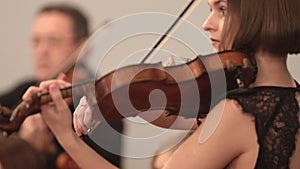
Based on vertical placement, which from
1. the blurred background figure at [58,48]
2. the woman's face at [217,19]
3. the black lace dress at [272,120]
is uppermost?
the woman's face at [217,19]

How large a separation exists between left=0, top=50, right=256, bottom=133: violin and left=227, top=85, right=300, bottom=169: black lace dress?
0.30 feet

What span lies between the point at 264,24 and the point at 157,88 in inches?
10.0

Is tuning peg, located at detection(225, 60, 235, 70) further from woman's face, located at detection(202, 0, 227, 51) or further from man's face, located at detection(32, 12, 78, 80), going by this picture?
man's face, located at detection(32, 12, 78, 80)

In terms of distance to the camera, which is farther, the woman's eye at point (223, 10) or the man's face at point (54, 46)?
the man's face at point (54, 46)

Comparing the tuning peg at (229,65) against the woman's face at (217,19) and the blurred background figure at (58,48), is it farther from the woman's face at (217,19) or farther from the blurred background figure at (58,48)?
the blurred background figure at (58,48)

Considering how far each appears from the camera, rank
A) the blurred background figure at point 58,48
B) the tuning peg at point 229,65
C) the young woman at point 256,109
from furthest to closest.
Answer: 1. the blurred background figure at point 58,48
2. the tuning peg at point 229,65
3. the young woman at point 256,109

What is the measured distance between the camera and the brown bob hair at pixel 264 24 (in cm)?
116

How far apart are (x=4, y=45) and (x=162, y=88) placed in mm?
1722

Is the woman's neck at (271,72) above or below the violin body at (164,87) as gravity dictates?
above

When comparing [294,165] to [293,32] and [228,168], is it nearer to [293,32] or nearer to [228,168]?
[228,168]

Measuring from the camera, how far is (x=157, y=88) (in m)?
1.30

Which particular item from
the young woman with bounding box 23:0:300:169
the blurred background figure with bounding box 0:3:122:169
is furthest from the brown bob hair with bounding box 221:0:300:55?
the blurred background figure with bounding box 0:3:122:169

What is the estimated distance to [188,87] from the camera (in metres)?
1.28

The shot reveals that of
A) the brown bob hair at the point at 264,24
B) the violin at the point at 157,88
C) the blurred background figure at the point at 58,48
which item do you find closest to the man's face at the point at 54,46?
the blurred background figure at the point at 58,48
